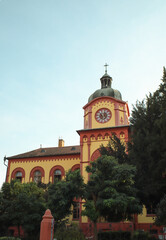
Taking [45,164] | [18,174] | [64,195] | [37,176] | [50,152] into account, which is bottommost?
[64,195]

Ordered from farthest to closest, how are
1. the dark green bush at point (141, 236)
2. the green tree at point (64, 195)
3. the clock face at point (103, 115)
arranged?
the clock face at point (103, 115) < the dark green bush at point (141, 236) < the green tree at point (64, 195)

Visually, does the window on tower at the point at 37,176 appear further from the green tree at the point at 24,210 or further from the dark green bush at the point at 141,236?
the dark green bush at the point at 141,236

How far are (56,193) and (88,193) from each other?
7.94 feet

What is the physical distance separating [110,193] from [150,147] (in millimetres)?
4804

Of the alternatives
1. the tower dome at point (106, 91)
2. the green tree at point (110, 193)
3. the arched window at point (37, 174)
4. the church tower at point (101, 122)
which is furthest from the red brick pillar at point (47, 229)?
the arched window at point (37, 174)

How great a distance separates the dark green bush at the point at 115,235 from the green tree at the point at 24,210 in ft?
18.1

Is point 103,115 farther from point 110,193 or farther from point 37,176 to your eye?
point 110,193

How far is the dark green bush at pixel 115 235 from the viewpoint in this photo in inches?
846

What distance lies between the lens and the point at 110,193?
17.0m

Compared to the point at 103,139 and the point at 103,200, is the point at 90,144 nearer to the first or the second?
the point at 103,139

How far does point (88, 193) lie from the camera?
18516mm

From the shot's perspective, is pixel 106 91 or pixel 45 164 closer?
pixel 106 91

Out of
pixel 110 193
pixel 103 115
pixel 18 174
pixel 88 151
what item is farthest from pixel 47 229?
pixel 18 174

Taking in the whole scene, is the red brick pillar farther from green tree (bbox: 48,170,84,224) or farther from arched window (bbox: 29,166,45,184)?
arched window (bbox: 29,166,45,184)
